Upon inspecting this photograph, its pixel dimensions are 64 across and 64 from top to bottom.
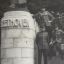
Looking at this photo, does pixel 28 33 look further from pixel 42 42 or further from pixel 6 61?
pixel 6 61

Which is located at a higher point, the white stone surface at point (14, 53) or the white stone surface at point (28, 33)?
the white stone surface at point (28, 33)

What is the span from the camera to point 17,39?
5.86 m

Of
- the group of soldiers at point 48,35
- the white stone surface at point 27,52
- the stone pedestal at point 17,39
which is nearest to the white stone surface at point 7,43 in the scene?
the stone pedestal at point 17,39

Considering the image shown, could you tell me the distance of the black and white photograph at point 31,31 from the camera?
5.87 m

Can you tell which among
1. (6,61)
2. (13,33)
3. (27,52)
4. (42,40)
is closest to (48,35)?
(42,40)

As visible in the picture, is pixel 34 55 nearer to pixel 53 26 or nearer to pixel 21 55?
pixel 21 55

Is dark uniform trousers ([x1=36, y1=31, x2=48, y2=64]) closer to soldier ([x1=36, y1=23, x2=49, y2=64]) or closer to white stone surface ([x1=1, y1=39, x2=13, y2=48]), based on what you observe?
soldier ([x1=36, y1=23, x2=49, y2=64])

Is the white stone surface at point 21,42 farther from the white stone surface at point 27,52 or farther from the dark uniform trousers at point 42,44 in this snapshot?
the dark uniform trousers at point 42,44

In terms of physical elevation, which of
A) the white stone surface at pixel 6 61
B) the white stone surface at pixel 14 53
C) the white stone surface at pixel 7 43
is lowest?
the white stone surface at pixel 6 61

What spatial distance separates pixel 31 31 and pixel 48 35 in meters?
0.42

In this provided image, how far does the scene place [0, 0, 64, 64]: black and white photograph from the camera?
5.87 meters

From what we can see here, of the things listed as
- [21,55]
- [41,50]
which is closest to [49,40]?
[41,50]

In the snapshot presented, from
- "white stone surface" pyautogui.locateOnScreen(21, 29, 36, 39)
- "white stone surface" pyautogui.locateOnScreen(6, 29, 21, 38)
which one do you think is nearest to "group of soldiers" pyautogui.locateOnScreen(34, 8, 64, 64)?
"white stone surface" pyautogui.locateOnScreen(21, 29, 36, 39)

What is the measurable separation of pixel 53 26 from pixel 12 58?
1162 millimetres
